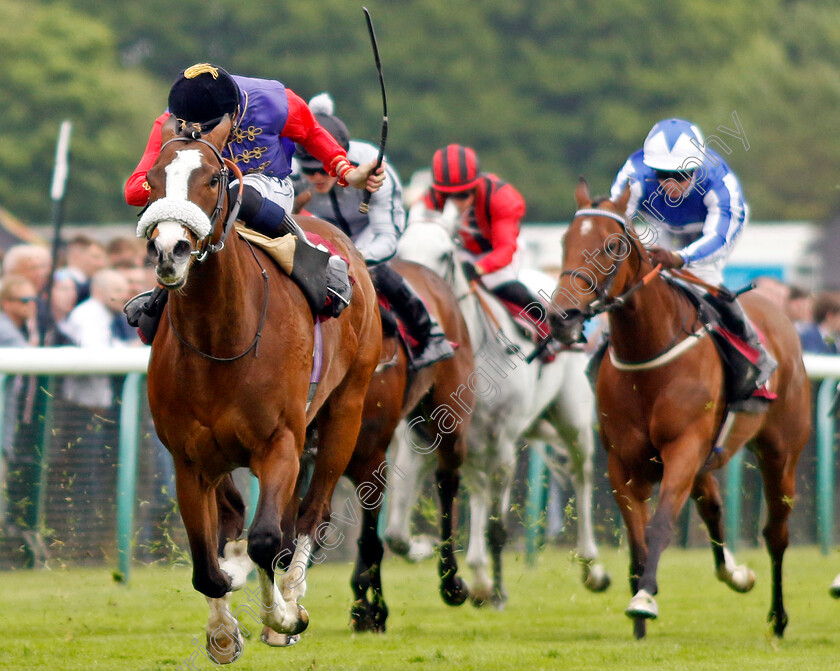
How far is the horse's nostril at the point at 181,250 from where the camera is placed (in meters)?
4.62

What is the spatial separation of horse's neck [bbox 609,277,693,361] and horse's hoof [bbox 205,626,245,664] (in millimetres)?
2570

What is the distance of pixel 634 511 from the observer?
723cm

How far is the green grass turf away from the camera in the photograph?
635cm

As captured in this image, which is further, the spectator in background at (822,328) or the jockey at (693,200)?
the spectator in background at (822,328)

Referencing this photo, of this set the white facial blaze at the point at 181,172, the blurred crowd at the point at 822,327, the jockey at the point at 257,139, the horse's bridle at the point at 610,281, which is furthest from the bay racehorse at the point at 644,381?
the blurred crowd at the point at 822,327

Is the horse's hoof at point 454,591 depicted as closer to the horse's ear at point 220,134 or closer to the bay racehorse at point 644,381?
the bay racehorse at point 644,381

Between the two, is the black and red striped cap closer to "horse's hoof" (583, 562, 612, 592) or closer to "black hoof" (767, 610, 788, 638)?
"horse's hoof" (583, 562, 612, 592)

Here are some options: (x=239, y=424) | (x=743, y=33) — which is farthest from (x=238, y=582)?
(x=743, y=33)

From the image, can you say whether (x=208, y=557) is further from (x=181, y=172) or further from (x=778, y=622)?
(x=778, y=622)

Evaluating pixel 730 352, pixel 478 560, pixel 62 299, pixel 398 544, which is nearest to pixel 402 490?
pixel 398 544

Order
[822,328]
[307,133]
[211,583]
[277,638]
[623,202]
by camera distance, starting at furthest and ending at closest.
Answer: [822,328]
[623,202]
[307,133]
[277,638]
[211,583]

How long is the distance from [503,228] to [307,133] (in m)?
3.25

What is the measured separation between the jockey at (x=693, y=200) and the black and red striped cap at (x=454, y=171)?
1.62 m

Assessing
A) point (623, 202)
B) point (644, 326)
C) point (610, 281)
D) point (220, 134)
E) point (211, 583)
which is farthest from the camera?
point (644, 326)
